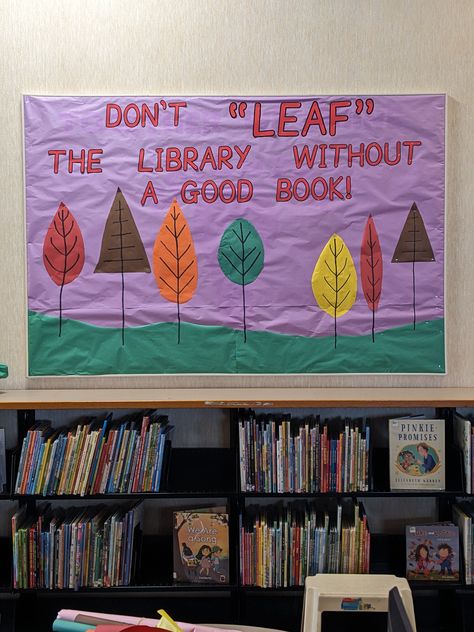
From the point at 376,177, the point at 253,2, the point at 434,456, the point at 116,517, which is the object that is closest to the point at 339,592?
the point at 434,456

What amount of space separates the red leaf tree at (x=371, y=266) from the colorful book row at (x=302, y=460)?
1.65 ft

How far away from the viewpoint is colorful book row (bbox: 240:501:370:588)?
2.49 meters

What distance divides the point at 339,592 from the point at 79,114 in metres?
2.00

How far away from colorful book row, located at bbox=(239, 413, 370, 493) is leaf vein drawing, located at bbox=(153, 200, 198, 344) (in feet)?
1.88

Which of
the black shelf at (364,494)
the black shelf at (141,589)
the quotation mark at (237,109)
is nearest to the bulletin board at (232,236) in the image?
the quotation mark at (237,109)

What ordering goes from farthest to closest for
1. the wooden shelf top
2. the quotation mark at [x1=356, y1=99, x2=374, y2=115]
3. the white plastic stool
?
the quotation mark at [x1=356, y1=99, x2=374, y2=115], the wooden shelf top, the white plastic stool

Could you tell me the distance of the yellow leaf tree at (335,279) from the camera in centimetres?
277

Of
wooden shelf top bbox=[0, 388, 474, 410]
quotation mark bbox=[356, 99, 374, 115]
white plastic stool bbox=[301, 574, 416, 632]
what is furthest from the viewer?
quotation mark bbox=[356, 99, 374, 115]

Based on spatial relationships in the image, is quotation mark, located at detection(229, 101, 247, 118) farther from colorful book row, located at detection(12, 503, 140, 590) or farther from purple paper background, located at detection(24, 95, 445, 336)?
colorful book row, located at detection(12, 503, 140, 590)

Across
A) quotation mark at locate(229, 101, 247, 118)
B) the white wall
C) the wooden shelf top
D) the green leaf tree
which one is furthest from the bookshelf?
quotation mark at locate(229, 101, 247, 118)

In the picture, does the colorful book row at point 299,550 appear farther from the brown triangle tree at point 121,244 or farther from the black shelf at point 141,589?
the brown triangle tree at point 121,244

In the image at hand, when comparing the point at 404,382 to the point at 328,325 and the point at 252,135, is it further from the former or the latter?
the point at 252,135

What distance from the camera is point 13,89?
2754mm

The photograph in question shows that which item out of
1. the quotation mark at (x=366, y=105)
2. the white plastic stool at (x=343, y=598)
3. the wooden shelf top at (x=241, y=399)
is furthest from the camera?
the quotation mark at (x=366, y=105)
